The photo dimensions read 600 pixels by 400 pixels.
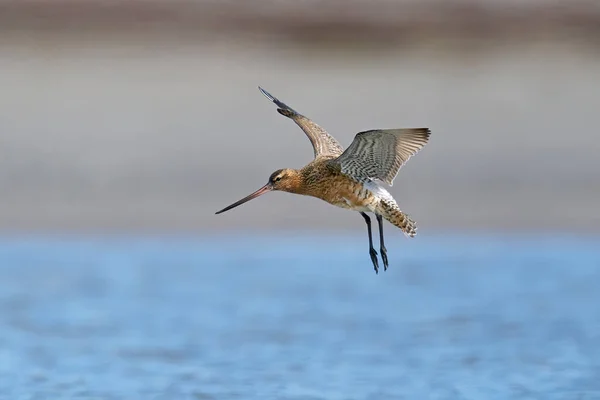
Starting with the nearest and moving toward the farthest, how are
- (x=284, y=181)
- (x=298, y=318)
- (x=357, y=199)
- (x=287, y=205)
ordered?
(x=357, y=199)
(x=284, y=181)
(x=298, y=318)
(x=287, y=205)

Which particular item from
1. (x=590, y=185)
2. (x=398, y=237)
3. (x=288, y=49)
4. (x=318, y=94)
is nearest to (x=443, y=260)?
(x=398, y=237)

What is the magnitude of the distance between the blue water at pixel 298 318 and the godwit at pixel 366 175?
973mm

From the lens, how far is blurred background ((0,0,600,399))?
8102mm

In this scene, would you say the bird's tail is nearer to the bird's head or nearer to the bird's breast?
the bird's breast

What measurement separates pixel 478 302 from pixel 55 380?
3469 mm

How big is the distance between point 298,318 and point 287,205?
299cm

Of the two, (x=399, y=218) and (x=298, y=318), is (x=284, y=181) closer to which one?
(x=399, y=218)

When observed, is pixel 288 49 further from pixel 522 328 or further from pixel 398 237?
pixel 522 328

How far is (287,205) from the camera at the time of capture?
12180 millimetres

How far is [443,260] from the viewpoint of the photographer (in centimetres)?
1127

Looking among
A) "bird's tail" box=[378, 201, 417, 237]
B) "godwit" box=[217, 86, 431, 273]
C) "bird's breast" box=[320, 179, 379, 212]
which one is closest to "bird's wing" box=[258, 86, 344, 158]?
"godwit" box=[217, 86, 431, 273]

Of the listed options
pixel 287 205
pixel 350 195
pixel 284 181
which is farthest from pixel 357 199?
pixel 287 205

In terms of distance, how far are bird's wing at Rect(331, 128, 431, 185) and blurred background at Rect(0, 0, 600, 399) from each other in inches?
45.2

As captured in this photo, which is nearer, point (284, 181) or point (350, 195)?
point (350, 195)
